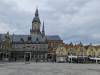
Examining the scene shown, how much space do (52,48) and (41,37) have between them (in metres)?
15.6

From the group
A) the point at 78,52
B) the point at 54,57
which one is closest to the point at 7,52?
the point at 54,57

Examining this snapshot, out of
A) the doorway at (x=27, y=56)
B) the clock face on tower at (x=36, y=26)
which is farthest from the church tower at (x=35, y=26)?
the doorway at (x=27, y=56)

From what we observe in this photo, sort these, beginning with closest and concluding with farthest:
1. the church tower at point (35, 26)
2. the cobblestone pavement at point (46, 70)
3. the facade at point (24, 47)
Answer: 1. the cobblestone pavement at point (46, 70)
2. the facade at point (24, 47)
3. the church tower at point (35, 26)

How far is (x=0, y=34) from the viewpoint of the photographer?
167500 millimetres

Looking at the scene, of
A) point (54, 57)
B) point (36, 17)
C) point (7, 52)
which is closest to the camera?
point (7, 52)

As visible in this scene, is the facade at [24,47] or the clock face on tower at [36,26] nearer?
the facade at [24,47]

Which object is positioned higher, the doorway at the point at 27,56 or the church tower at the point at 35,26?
the church tower at the point at 35,26

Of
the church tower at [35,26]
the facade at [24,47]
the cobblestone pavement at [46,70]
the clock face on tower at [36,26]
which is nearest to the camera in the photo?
the cobblestone pavement at [46,70]

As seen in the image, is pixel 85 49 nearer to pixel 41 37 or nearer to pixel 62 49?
pixel 62 49

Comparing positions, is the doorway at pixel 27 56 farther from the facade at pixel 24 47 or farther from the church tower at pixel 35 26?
the church tower at pixel 35 26

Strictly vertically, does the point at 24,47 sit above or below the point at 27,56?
above

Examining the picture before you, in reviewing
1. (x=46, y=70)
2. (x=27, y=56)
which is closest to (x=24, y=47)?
(x=27, y=56)

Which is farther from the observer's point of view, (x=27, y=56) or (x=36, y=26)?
(x=36, y=26)

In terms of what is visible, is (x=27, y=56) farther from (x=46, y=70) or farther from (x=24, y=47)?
(x=46, y=70)
